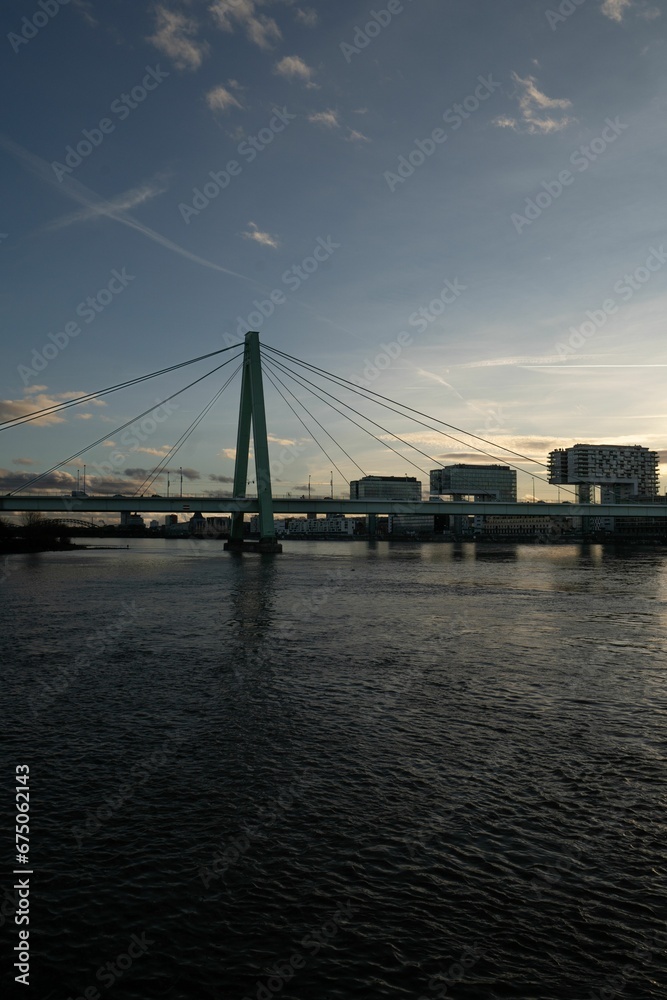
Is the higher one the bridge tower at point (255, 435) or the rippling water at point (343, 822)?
the bridge tower at point (255, 435)

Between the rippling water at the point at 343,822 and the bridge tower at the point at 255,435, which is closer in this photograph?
the rippling water at the point at 343,822

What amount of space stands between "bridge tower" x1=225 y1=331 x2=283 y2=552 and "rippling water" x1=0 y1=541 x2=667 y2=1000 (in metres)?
53.8

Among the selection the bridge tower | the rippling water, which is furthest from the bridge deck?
the rippling water

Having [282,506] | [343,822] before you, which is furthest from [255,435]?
[343,822]

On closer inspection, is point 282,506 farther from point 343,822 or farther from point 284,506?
point 343,822

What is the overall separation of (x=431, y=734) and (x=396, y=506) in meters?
83.7

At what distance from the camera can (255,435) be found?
72.8 metres

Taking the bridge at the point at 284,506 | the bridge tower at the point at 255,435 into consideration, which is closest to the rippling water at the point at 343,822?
the bridge tower at the point at 255,435

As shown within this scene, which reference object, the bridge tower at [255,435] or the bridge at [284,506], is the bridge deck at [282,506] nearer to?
the bridge at [284,506]

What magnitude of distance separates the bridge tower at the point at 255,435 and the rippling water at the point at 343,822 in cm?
5385

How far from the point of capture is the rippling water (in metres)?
5.80

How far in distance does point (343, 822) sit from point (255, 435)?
6611 centimetres

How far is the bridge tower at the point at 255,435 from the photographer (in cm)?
7256

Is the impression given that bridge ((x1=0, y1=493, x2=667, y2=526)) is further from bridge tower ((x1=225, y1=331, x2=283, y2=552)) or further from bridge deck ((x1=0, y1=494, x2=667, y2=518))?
bridge tower ((x1=225, y1=331, x2=283, y2=552))
